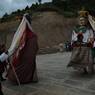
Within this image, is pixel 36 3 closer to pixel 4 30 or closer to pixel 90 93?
pixel 4 30

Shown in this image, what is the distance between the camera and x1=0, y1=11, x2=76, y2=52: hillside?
31.0 metres

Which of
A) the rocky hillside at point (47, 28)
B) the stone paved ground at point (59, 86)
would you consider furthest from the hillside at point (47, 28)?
the stone paved ground at point (59, 86)

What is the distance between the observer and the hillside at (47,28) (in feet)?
102

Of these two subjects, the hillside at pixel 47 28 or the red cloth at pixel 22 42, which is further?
the hillside at pixel 47 28

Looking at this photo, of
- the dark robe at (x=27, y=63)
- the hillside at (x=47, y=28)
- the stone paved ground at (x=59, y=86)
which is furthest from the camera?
the hillside at (x=47, y=28)

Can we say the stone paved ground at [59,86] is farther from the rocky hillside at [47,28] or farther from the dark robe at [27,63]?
the rocky hillside at [47,28]

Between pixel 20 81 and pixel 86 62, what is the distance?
6.66 feet

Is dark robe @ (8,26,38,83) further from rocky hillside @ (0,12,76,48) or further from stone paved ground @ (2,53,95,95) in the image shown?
rocky hillside @ (0,12,76,48)

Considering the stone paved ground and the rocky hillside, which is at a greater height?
the rocky hillside

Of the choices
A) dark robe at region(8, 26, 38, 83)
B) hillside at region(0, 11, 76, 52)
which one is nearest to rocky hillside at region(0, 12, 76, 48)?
hillside at region(0, 11, 76, 52)

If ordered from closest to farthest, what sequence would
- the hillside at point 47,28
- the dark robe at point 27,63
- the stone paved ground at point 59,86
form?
the stone paved ground at point 59,86
the dark robe at point 27,63
the hillside at point 47,28

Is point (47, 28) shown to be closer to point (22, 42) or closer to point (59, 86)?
point (22, 42)

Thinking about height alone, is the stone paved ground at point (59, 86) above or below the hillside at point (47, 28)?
below

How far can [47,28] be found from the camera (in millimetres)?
31812
